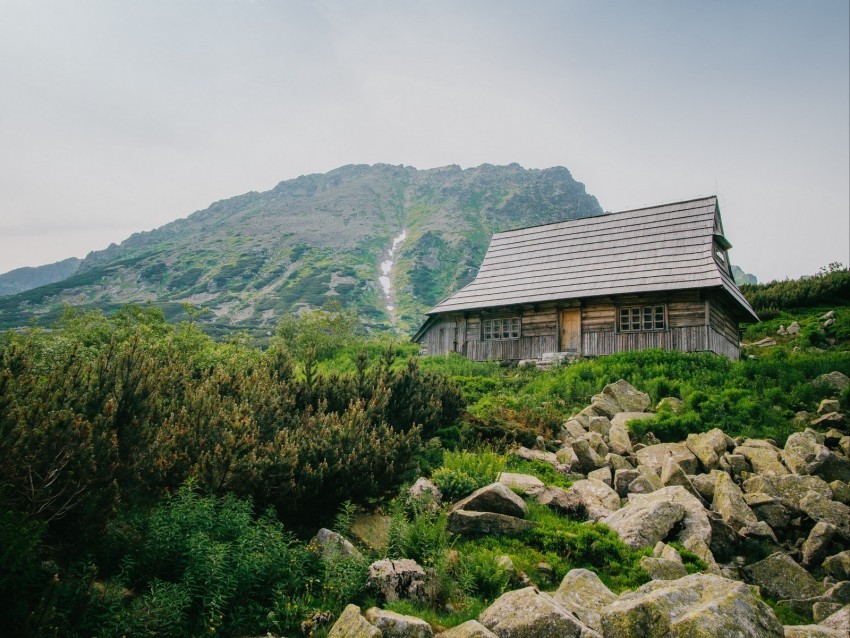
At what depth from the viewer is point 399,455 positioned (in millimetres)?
9844

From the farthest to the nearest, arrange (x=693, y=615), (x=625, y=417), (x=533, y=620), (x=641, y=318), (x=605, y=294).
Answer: (x=641, y=318) < (x=605, y=294) < (x=625, y=417) < (x=533, y=620) < (x=693, y=615)

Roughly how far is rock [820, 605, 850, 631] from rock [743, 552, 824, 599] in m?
0.88

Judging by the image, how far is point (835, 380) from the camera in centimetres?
1603

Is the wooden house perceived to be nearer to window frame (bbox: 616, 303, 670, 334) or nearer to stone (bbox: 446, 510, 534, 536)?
window frame (bbox: 616, 303, 670, 334)

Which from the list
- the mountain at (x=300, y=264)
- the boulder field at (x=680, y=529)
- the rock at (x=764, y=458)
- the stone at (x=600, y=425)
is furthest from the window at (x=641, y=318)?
the mountain at (x=300, y=264)

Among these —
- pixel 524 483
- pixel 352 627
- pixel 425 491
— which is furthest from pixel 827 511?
pixel 352 627

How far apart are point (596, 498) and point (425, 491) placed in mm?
3454

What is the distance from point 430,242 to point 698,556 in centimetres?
14902

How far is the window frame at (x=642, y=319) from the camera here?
935 inches

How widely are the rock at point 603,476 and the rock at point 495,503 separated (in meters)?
3.01

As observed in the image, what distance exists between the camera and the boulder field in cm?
575

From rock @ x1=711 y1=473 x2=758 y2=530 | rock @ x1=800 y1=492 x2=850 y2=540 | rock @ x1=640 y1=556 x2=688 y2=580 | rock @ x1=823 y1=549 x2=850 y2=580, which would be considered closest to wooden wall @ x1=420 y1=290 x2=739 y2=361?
rock @ x1=800 y1=492 x2=850 y2=540

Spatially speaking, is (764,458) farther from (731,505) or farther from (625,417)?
(625,417)

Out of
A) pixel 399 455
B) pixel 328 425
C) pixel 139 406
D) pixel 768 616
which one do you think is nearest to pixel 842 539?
pixel 768 616
